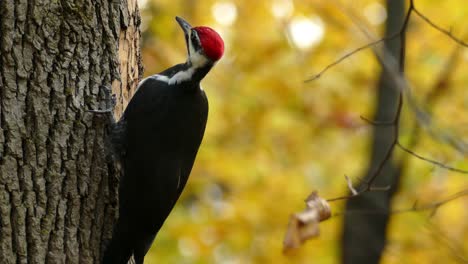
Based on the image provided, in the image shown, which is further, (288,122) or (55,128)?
(288,122)

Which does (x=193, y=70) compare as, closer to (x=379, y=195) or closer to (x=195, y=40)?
(x=195, y=40)

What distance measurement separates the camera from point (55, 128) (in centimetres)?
291

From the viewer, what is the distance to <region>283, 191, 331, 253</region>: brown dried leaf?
3152 millimetres

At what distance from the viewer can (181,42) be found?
7.82 m

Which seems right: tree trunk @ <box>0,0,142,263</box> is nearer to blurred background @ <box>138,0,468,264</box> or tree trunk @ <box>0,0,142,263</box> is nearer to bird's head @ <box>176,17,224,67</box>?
bird's head @ <box>176,17,224,67</box>

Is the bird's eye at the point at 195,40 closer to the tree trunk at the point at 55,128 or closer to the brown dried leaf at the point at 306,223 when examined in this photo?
the tree trunk at the point at 55,128

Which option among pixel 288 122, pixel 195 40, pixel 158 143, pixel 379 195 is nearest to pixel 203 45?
pixel 195 40

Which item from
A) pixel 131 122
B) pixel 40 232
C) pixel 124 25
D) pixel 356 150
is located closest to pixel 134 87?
pixel 131 122

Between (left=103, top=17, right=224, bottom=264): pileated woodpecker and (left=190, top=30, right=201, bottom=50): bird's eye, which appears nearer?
(left=103, top=17, right=224, bottom=264): pileated woodpecker

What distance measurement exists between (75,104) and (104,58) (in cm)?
23

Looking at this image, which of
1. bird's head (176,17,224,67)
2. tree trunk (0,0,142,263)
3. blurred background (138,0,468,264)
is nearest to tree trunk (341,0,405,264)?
blurred background (138,0,468,264)

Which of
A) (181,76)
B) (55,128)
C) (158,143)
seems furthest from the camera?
(181,76)

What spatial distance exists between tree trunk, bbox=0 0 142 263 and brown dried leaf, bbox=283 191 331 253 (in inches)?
29.2

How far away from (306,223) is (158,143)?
74 cm
